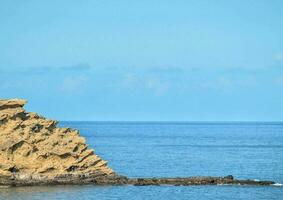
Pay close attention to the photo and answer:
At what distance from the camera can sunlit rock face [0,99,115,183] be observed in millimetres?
82250

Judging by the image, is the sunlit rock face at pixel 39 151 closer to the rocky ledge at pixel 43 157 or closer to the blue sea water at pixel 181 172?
the rocky ledge at pixel 43 157

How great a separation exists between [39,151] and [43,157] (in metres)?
0.81

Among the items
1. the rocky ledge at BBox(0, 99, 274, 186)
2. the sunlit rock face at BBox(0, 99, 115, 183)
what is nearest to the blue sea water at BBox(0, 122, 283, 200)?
the rocky ledge at BBox(0, 99, 274, 186)

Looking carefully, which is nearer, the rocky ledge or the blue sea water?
the blue sea water

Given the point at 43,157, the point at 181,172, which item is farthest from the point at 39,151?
the point at 181,172

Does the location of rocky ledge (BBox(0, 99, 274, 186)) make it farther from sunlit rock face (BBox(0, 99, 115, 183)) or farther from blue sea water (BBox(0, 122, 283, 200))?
blue sea water (BBox(0, 122, 283, 200))

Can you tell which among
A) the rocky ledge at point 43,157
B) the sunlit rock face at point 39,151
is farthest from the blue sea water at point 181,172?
the sunlit rock face at point 39,151

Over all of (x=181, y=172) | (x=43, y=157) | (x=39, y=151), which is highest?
(x=39, y=151)

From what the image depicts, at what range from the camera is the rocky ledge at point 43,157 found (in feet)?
269

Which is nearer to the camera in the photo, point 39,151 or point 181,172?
point 39,151

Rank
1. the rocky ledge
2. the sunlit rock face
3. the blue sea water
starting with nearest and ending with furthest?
1. the blue sea water
2. the rocky ledge
3. the sunlit rock face

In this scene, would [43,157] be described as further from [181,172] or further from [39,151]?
[181,172]

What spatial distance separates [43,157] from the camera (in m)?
83.5

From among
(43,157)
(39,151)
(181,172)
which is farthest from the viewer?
(181,172)
